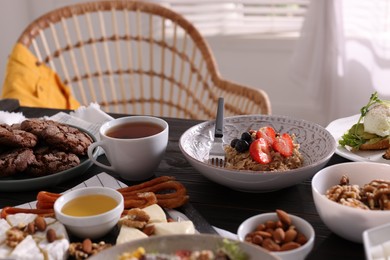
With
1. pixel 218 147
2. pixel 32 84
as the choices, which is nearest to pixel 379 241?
pixel 218 147

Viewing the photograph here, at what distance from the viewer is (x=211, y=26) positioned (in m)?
3.39

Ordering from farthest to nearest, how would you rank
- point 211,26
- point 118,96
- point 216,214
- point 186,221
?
point 118,96
point 211,26
point 216,214
point 186,221

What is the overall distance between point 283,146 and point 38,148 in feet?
1.86

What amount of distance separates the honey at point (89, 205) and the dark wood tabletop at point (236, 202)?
183 mm

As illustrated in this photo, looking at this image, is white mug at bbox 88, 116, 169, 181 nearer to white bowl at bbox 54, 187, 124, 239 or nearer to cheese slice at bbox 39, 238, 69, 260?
white bowl at bbox 54, 187, 124, 239

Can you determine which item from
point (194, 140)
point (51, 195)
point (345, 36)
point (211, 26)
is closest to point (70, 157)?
point (51, 195)

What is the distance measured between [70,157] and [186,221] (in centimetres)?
39

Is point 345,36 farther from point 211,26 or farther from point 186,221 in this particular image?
point 186,221

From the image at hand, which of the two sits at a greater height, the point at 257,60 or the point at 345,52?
the point at 345,52

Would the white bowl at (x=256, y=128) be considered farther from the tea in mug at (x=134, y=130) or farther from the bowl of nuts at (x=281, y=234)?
the bowl of nuts at (x=281, y=234)

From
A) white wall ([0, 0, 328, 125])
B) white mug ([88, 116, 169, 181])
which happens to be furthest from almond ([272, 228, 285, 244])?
white wall ([0, 0, 328, 125])

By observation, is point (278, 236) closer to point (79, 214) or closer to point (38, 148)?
point (79, 214)

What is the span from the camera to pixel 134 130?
145 centimetres

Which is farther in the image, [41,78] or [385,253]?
[41,78]
